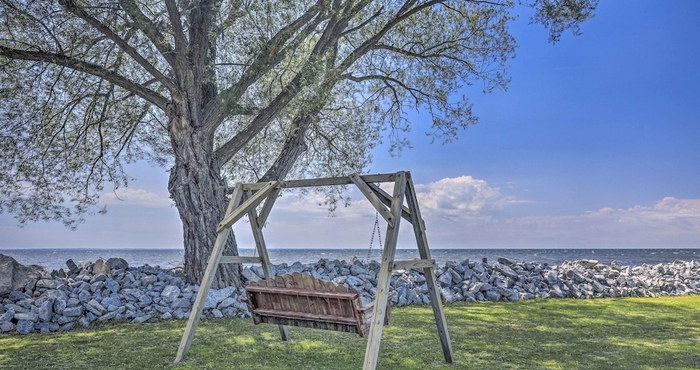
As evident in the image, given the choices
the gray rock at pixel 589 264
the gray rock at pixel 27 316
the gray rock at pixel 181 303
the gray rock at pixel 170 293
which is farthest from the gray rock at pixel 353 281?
the gray rock at pixel 589 264

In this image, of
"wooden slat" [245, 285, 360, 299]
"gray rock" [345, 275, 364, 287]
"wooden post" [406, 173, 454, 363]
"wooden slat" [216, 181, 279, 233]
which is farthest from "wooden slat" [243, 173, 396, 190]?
"gray rock" [345, 275, 364, 287]

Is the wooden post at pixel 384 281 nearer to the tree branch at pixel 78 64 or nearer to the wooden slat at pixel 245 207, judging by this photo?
the wooden slat at pixel 245 207

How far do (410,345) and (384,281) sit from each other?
5.77 feet

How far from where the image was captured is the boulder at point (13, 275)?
268 inches

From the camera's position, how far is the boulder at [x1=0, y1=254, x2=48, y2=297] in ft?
22.4

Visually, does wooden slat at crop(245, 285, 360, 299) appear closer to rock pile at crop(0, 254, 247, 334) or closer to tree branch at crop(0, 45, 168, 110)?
rock pile at crop(0, 254, 247, 334)

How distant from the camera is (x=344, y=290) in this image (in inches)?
154

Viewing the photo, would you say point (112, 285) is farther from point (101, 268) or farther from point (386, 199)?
point (386, 199)

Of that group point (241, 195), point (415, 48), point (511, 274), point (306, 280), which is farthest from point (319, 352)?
point (415, 48)

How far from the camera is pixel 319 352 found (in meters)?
4.88

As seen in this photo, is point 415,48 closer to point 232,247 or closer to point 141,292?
point 232,247

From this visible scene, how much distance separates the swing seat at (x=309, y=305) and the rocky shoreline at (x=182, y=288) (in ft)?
6.80

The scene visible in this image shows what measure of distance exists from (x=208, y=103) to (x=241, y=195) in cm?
327

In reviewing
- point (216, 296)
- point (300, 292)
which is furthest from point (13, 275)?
point (300, 292)
